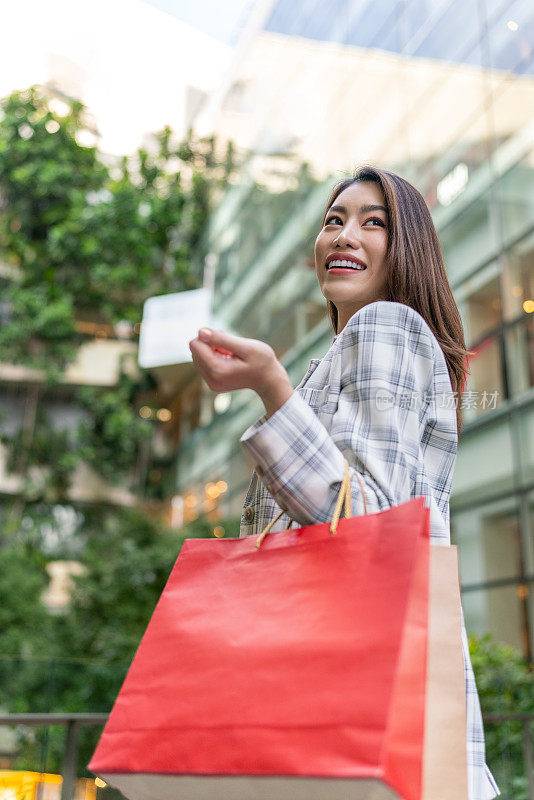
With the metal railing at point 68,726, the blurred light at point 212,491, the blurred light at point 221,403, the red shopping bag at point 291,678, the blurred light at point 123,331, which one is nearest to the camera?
the red shopping bag at point 291,678

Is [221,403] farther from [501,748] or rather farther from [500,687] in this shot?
[501,748]

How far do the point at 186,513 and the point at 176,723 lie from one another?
21.3 metres

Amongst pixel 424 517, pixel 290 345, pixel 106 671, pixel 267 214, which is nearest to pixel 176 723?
pixel 424 517

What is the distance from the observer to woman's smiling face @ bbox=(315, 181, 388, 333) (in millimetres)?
1422

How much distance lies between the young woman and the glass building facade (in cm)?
459

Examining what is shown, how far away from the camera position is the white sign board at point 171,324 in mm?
19717

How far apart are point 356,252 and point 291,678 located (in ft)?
2.54

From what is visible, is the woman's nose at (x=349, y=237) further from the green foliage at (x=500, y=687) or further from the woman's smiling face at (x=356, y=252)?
the green foliage at (x=500, y=687)

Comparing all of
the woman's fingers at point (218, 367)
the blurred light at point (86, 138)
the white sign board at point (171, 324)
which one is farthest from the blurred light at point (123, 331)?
the woman's fingers at point (218, 367)

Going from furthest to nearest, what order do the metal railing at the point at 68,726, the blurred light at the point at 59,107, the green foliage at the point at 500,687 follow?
the blurred light at the point at 59,107 < the green foliage at the point at 500,687 < the metal railing at the point at 68,726

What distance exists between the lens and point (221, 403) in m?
20.7

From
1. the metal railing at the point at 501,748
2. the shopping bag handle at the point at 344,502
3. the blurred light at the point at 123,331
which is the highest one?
the blurred light at the point at 123,331

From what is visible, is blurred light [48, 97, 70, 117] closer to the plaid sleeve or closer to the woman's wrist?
the plaid sleeve

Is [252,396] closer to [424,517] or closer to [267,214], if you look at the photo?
[267,214]
